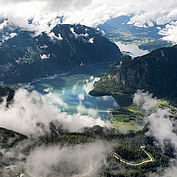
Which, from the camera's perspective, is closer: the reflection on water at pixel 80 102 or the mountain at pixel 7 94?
the mountain at pixel 7 94

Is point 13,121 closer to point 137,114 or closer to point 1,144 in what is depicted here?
point 1,144

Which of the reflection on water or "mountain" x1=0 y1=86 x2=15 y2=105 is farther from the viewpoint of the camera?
the reflection on water

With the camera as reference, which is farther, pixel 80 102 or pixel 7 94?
pixel 80 102

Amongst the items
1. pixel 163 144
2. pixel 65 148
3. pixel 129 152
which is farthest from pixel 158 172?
pixel 65 148

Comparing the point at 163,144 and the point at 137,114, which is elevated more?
the point at 137,114

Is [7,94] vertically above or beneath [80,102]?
beneath

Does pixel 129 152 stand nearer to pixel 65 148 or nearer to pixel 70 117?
pixel 65 148

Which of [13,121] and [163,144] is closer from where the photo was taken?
[163,144]

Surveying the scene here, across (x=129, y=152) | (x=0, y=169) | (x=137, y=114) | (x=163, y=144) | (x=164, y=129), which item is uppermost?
(x=137, y=114)

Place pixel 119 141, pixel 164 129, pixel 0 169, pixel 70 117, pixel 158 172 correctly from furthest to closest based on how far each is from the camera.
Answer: pixel 70 117 < pixel 164 129 < pixel 119 141 < pixel 158 172 < pixel 0 169

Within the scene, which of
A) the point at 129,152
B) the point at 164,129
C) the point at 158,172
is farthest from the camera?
the point at 164,129
